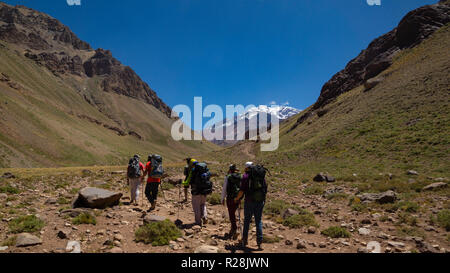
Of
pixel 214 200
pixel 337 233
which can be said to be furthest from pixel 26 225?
pixel 337 233

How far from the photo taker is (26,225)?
24.2 feet

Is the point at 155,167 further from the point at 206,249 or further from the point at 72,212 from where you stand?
the point at 206,249

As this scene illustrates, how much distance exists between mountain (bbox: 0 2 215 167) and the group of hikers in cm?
5075

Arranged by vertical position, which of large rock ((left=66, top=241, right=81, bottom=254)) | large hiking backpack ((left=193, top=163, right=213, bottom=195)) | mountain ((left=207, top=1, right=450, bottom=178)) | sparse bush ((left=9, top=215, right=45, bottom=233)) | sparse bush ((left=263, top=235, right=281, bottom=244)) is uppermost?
mountain ((left=207, top=1, right=450, bottom=178))

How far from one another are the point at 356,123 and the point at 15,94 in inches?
4324

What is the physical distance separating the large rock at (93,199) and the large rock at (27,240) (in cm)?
361

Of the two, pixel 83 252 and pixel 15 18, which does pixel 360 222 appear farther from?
pixel 15 18

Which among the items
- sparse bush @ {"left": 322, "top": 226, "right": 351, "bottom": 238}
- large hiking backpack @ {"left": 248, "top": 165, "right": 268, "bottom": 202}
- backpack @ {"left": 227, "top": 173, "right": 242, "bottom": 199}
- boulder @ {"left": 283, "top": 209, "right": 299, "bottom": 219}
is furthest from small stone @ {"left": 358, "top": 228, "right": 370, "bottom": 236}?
backpack @ {"left": 227, "top": 173, "right": 242, "bottom": 199}

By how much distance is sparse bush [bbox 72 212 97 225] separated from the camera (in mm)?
8250

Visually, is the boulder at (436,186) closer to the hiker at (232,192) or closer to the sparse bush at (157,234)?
the hiker at (232,192)

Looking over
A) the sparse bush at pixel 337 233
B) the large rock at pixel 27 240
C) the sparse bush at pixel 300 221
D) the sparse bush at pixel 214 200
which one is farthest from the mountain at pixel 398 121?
the large rock at pixel 27 240

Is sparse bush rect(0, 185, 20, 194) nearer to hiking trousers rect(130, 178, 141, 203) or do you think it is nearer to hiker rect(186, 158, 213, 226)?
hiking trousers rect(130, 178, 141, 203)

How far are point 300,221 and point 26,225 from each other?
975 centimetres

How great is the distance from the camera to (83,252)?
6.27 metres
